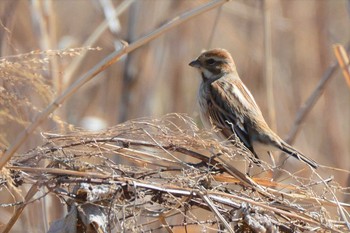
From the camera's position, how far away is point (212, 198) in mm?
1913

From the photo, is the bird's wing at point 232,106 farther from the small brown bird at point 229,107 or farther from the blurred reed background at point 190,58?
the blurred reed background at point 190,58

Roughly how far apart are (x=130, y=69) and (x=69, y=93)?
281cm

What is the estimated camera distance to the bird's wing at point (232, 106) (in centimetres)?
365

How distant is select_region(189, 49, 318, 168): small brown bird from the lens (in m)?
3.59

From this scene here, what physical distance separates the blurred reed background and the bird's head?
0.18 m

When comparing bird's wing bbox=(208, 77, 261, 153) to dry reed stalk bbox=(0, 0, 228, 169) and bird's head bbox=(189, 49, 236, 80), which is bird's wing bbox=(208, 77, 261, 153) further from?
dry reed stalk bbox=(0, 0, 228, 169)

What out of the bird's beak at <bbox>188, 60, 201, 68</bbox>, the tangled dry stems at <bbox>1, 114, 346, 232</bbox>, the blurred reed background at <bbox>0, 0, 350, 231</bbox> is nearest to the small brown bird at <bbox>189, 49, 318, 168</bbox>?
the bird's beak at <bbox>188, 60, 201, 68</bbox>

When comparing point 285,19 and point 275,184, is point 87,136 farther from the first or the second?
point 285,19

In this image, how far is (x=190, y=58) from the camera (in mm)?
5242

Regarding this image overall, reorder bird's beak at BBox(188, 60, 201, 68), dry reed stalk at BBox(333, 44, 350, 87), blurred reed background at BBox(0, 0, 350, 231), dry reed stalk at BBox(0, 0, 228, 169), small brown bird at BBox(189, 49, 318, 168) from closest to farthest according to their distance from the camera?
1. dry reed stalk at BBox(0, 0, 228, 169)
2. dry reed stalk at BBox(333, 44, 350, 87)
3. small brown bird at BBox(189, 49, 318, 168)
4. bird's beak at BBox(188, 60, 201, 68)
5. blurred reed background at BBox(0, 0, 350, 231)

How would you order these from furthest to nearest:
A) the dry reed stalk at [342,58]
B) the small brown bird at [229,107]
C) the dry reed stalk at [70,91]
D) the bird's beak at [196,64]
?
the bird's beak at [196,64]
the small brown bird at [229,107]
the dry reed stalk at [342,58]
the dry reed stalk at [70,91]

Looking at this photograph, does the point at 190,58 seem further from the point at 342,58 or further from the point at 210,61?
the point at 342,58

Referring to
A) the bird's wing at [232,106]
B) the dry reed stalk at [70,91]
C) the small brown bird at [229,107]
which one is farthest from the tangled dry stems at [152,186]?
the bird's wing at [232,106]

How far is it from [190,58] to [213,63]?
1.04 metres
